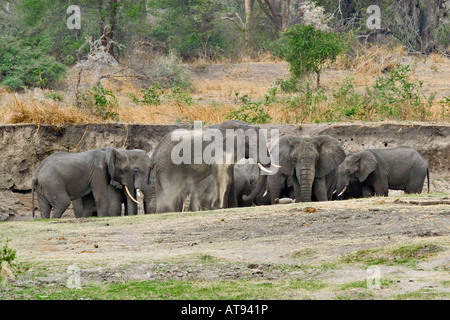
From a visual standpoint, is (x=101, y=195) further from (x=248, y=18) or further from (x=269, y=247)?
(x=248, y=18)

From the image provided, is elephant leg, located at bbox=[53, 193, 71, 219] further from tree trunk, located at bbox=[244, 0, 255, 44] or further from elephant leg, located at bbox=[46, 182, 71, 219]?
tree trunk, located at bbox=[244, 0, 255, 44]

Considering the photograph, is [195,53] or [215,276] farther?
[195,53]

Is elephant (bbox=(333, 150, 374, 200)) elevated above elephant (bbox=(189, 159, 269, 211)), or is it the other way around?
elephant (bbox=(189, 159, 269, 211))

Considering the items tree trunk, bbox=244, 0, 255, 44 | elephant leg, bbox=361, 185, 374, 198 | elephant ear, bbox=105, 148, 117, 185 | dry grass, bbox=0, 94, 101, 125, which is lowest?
elephant leg, bbox=361, 185, 374, 198

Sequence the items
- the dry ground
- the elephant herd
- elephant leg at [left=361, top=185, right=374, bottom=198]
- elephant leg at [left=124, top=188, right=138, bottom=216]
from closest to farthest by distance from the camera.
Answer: the dry ground < the elephant herd < elephant leg at [left=124, top=188, right=138, bottom=216] < elephant leg at [left=361, top=185, right=374, bottom=198]

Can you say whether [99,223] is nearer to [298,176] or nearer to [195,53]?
[298,176]

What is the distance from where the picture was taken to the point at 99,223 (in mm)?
13953

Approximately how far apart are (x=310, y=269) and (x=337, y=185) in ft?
38.9

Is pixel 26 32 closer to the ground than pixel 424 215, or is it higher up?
higher up

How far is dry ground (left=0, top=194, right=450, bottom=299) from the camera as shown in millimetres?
8227

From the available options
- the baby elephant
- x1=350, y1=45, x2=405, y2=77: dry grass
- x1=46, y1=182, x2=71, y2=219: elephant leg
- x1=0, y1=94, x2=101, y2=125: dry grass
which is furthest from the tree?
x1=46, y1=182, x2=71, y2=219: elephant leg

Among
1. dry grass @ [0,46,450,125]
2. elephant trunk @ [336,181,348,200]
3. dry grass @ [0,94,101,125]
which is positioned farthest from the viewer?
dry grass @ [0,46,450,125]
